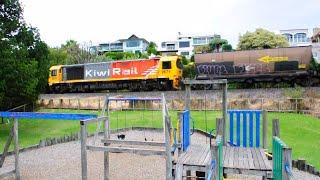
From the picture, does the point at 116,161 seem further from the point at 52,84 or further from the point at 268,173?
the point at 52,84

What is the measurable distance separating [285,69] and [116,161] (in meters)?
20.5

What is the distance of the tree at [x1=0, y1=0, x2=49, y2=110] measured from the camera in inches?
689

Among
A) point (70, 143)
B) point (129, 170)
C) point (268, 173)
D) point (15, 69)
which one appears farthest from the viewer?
point (15, 69)

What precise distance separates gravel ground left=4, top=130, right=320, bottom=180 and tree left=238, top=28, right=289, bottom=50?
46.0 meters

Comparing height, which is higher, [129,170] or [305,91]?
[305,91]

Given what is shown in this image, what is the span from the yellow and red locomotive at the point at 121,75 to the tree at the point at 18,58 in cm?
1093

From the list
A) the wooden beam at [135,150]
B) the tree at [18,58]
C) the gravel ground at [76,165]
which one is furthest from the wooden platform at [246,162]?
the tree at [18,58]

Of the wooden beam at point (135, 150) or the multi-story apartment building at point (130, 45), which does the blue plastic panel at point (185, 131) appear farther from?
the multi-story apartment building at point (130, 45)

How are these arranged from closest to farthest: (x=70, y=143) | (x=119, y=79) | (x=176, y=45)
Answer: (x=70, y=143) < (x=119, y=79) < (x=176, y=45)

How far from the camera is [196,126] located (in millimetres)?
18609

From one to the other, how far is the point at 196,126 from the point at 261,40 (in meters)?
41.7

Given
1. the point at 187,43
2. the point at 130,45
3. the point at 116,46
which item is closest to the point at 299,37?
the point at 187,43

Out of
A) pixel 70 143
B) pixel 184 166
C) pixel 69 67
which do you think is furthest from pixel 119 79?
pixel 184 166

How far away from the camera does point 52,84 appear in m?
37.7
